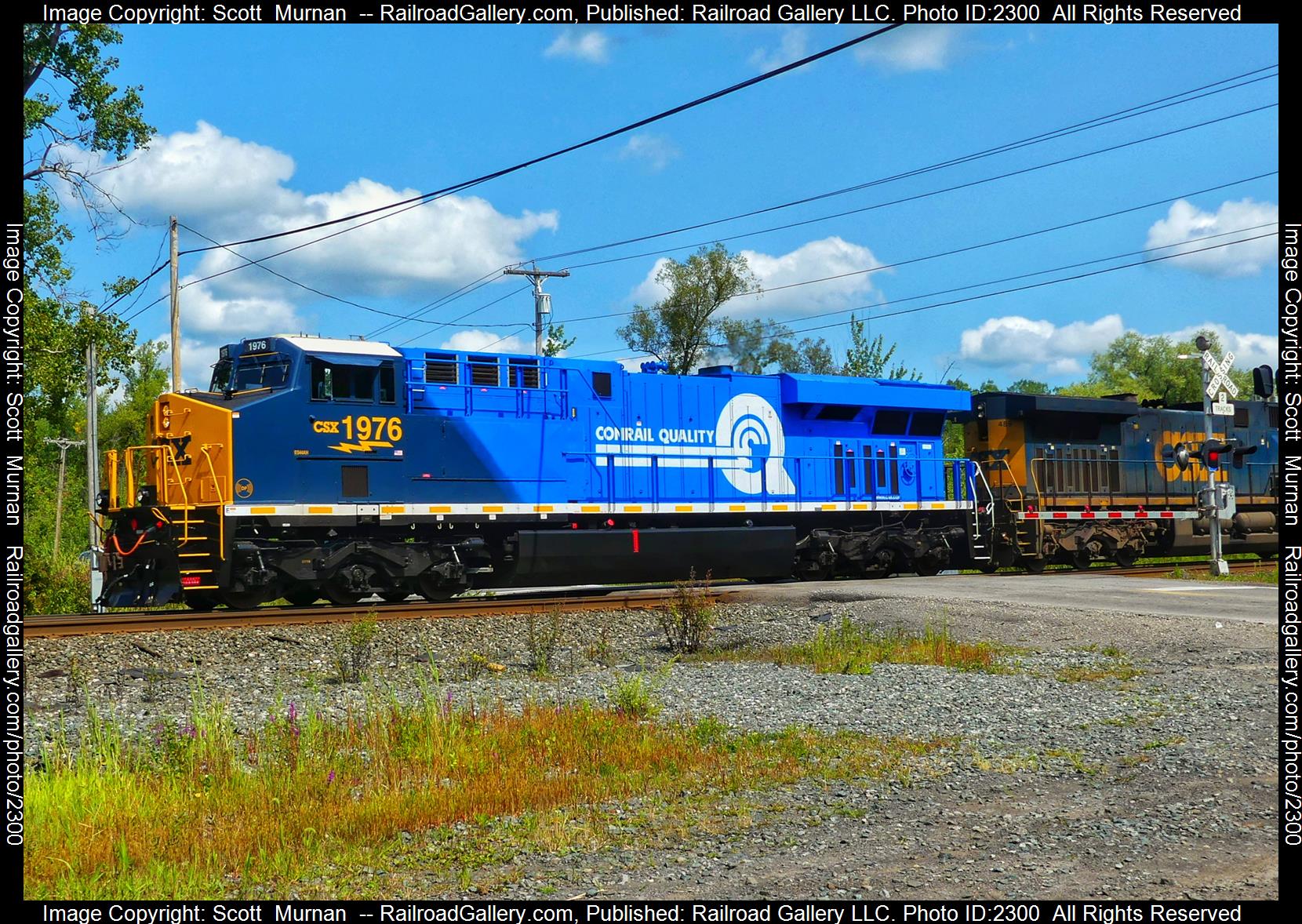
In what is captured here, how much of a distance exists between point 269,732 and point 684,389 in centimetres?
1292

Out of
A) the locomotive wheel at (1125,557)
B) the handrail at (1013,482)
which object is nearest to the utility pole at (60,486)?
the handrail at (1013,482)

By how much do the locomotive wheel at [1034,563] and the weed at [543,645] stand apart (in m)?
13.9

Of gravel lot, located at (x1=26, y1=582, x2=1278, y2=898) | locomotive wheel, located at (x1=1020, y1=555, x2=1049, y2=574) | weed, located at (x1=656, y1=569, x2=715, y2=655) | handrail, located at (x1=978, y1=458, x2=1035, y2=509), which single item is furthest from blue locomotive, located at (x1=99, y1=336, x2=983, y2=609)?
weed, located at (x1=656, y1=569, x2=715, y2=655)

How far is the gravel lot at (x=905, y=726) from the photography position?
4859 millimetres

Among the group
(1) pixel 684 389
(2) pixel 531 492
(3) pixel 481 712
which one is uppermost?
(1) pixel 684 389

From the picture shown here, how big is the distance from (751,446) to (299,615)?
30.4 ft

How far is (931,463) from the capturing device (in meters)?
22.6

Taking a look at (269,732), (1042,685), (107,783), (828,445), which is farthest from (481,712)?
(828,445)

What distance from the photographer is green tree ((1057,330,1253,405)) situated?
2953 inches

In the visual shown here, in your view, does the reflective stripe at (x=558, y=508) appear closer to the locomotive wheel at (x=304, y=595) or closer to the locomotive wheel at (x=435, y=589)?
the locomotive wheel at (x=435, y=589)

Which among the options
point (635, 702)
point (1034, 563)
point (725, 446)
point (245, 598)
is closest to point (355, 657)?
point (635, 702)

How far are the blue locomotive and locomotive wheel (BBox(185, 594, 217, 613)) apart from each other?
4 centimetres
